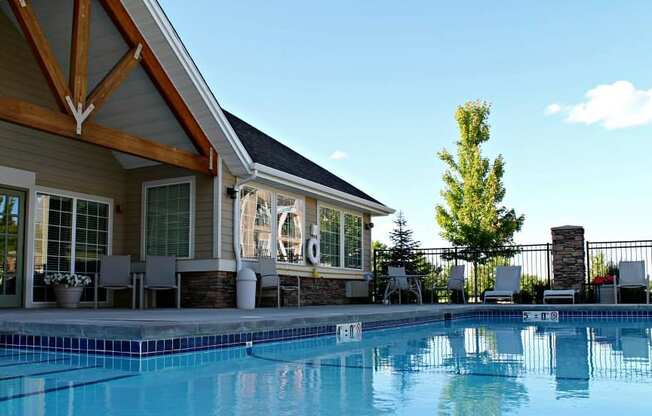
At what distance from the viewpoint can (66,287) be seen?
10258 millimetres

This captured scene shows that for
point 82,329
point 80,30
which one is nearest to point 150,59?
point 80,30

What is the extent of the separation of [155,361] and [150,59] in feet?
17.8

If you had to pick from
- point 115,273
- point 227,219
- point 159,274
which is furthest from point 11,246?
point 227,219

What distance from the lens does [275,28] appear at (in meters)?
22.6

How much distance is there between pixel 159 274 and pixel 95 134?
2.73 metres

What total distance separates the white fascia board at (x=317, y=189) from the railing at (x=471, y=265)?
1.73 m

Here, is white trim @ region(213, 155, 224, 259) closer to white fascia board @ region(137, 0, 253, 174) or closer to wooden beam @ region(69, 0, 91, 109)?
white fascia board @ region(137, 0, 253, 174)

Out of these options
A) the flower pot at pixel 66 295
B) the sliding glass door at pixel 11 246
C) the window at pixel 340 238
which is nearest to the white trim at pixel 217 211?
the flower pot at pixel 66 295

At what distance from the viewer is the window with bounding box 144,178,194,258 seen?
36.7 ft

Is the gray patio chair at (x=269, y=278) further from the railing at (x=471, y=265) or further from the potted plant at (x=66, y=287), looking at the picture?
the railing at (x=471, y=265)

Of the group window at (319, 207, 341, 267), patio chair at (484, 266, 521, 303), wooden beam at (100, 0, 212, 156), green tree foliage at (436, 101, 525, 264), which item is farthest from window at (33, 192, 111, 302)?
green tree foliage at (436, 101, 525, 264)

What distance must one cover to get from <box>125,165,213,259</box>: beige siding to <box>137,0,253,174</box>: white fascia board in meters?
0.74

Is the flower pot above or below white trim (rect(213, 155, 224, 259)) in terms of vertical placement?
below

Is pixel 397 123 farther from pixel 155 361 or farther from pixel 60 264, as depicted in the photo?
pixel 155 361
